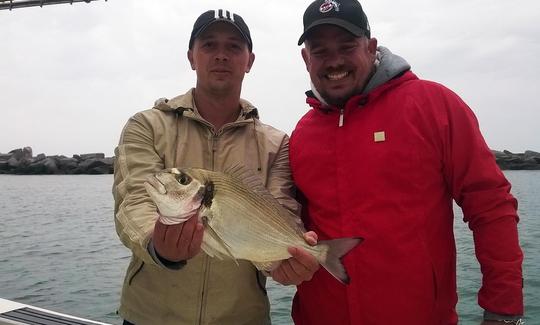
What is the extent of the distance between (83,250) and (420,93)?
1795cm

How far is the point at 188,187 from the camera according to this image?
2838mm

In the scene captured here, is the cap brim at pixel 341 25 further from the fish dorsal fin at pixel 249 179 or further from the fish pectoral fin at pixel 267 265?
the fish pectoral fin at pixel 267 265

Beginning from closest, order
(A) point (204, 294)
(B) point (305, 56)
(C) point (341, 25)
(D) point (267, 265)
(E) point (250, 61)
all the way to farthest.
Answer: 1. (D) point (267, 265)
2. (A) point (204, 294)
3. (C) point (341, 25)
4. (B) point (305, 56)
5. (E) point (250, 61)

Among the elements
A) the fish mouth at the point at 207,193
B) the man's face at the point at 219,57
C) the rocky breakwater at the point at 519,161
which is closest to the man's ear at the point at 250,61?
the man's face at the point at 219,57

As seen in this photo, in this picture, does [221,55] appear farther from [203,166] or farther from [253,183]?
[253,183]

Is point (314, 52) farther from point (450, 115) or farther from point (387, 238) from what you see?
point (387, 238)

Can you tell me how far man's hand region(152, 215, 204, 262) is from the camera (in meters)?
2.89

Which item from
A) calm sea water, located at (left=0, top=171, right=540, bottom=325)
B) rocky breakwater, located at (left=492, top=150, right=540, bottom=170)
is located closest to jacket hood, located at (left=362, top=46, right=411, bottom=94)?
calm sea water, located at (left=0, top=171, right=540, bottom=325)

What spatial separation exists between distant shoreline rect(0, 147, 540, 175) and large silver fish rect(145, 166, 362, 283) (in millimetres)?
89250

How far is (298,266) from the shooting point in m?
3.36

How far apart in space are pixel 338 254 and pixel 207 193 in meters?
0.96

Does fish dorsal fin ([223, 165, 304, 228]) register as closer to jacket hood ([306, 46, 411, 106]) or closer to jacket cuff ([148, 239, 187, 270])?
jacket cuff ([148, 239, 187, 270])

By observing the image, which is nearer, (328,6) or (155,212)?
(155,212)

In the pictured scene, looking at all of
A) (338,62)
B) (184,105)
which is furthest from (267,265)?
(338,62)
